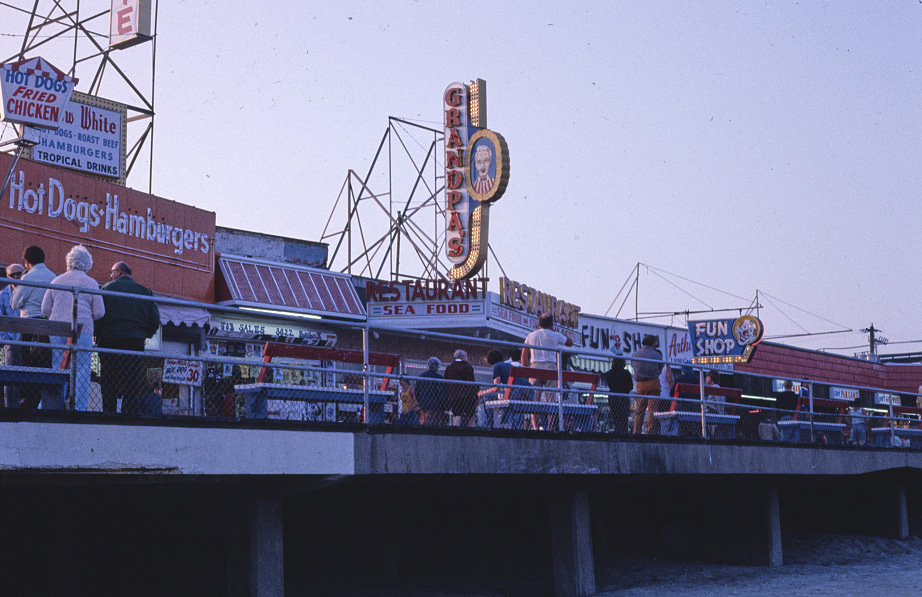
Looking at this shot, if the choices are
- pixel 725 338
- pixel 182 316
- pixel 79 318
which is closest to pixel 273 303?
pixel 182 316

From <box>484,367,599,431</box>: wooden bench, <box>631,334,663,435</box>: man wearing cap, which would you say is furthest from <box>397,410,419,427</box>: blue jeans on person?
<box>631,334,663,435</box>: man wearing cap

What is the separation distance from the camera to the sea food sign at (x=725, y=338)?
36.9 metres

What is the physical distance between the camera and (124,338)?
32.9 feet

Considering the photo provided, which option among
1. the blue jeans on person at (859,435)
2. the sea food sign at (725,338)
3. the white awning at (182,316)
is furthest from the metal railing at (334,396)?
the sea food sign at (725,338)

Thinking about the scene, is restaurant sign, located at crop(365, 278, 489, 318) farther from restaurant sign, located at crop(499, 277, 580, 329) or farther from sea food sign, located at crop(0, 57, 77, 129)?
sea food sign, located at crop(0, 57, 77, 129)

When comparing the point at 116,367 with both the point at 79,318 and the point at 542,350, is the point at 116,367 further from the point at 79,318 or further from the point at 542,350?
the point at 542,350

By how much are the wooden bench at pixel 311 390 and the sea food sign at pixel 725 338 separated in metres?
26.5

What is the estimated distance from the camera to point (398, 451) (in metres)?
11.9

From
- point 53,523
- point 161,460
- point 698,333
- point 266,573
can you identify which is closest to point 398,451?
point 266,573

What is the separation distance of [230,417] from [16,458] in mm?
2148

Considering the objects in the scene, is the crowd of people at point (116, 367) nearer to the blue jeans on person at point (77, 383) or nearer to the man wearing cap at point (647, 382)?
the blue jeans on person at point (77, 383)

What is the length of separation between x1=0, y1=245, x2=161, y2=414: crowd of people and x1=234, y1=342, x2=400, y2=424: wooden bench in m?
1.08

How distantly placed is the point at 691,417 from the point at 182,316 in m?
8.83

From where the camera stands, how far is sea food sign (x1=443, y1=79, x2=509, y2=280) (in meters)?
30.1
